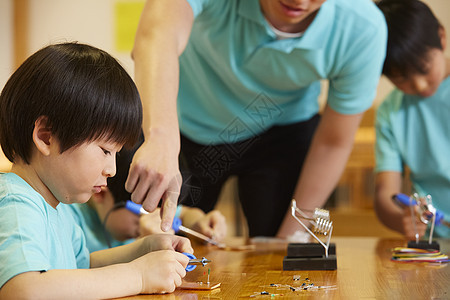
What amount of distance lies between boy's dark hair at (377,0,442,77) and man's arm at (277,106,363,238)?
0.22 metres

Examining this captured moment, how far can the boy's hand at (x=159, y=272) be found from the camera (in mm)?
669

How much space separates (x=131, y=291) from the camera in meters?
0.65

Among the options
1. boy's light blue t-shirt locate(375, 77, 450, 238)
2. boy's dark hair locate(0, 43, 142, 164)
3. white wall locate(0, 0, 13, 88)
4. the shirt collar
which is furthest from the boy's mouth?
white wall locate(0, 0, 13, 88)

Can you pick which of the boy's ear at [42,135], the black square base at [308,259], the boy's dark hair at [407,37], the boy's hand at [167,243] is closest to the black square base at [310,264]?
the black square base at [308,259]

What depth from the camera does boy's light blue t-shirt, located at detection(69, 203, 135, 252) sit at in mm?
1133

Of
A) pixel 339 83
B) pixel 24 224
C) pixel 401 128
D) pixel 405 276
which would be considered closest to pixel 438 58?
pixel 401 128

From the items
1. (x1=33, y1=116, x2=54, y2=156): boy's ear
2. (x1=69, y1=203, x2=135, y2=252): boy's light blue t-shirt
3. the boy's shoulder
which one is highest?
(x1=33, y1=116, x2=54, y2=156): boy's ear

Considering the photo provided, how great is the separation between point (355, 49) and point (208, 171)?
513 millimetres

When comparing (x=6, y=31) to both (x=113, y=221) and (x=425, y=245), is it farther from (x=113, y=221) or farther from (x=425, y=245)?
(x=425, y=245)

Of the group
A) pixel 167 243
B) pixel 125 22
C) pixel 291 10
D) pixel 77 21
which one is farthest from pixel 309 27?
pixel 77 21

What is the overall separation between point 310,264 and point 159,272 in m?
0.28

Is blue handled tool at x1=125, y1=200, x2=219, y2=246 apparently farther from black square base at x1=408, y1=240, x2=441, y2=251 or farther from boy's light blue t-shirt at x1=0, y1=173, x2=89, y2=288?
black square base at x1=408, y1=240, x2=441, y2=251

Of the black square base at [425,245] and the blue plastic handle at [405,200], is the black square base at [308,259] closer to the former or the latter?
the black square base at [425,245]

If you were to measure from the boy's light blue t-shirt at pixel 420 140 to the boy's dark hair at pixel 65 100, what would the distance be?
3.53ft
